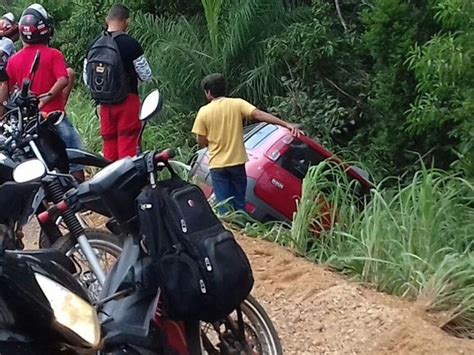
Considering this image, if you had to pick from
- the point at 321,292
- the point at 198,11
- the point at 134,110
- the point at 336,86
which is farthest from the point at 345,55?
the point at 321,292

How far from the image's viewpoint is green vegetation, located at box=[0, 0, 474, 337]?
6.64 meters

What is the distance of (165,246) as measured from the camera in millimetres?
4348

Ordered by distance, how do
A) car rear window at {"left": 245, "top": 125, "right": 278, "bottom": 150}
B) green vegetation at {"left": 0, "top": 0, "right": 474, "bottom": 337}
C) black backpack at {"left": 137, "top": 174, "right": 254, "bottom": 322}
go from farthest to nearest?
car rear window at {"left": 245, "top": 125, "right": 278, "bottom": 150}
green vegetation at {"left": 0, "top": 0, "right": 474, "bottom": 337}
black backpack at {"left": 137, "top": 174, "right": 254, "bottom": 322}

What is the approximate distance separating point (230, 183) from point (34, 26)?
216 cm

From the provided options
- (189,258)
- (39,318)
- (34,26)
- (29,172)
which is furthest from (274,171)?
(39,318)

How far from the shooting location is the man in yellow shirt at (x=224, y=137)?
8914 mm

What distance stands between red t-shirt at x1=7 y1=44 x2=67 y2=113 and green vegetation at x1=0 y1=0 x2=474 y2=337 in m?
1.97

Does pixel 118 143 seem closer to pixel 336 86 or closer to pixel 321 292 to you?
pixel 321 292

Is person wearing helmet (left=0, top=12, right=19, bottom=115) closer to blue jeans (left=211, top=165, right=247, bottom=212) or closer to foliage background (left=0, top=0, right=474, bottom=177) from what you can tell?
foliage background (left=0, top=0, right=474, bottom=177)

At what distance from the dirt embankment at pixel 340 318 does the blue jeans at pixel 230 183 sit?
2418mm

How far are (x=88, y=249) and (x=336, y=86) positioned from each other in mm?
8923

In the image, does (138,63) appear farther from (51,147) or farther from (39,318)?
(39,318)

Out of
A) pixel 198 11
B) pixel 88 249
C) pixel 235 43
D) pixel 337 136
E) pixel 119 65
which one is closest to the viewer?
pixel 88 249

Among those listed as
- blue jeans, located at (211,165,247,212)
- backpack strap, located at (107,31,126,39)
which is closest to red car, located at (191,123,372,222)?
blue jeans, located at (211,165,247,212)
